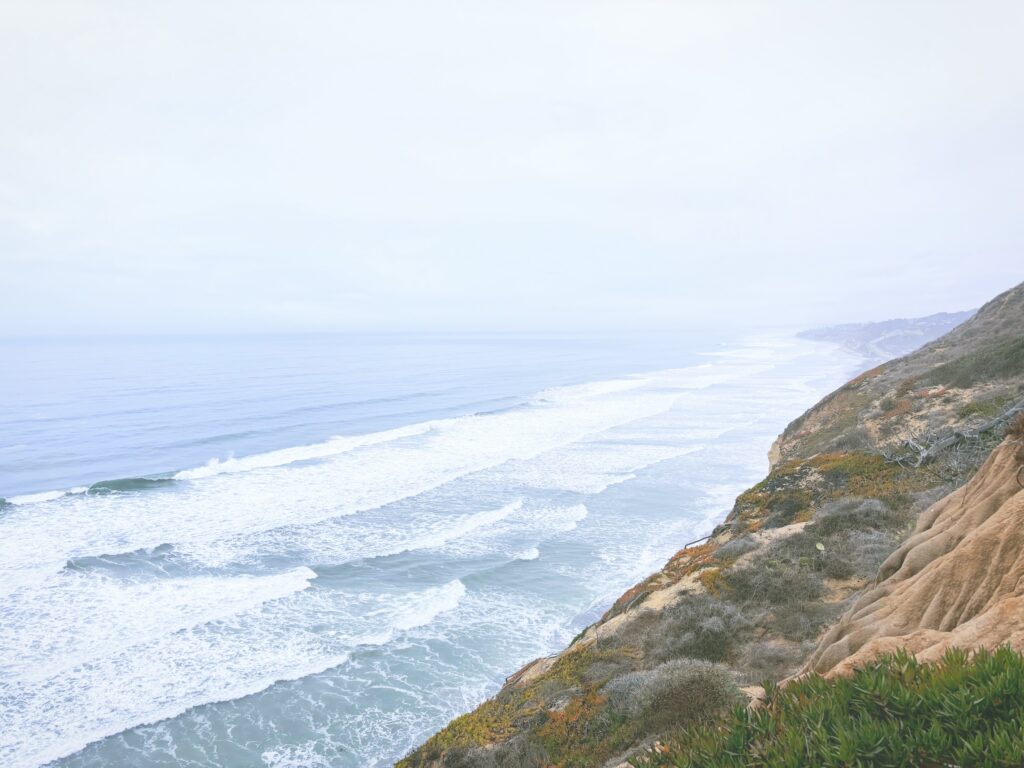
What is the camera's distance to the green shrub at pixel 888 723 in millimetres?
3400

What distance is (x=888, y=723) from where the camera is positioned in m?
3.68

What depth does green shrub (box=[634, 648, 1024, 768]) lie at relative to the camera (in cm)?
340

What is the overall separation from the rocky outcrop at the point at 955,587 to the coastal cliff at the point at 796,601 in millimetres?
17

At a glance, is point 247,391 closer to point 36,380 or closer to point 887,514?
point 36,380

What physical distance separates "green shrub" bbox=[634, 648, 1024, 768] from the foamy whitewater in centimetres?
1295

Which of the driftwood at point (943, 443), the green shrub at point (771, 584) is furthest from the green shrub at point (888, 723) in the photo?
the driftwood at point (943, 443)

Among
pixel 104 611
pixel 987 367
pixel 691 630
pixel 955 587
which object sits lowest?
pixel 104 611

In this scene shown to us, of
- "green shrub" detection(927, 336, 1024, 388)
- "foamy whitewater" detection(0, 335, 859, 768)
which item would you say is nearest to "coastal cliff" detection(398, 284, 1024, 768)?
"green shrub" detection(927, 336, 1024, 388)

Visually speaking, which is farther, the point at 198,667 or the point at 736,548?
the point at 198,667

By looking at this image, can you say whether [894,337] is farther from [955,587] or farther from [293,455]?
[955,587]

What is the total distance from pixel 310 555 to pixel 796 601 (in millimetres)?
20186

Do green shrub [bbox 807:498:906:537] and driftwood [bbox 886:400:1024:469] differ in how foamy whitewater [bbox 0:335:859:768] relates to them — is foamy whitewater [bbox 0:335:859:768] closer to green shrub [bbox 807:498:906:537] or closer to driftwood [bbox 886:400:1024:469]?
green shrub [bbox 807:498:906:537]

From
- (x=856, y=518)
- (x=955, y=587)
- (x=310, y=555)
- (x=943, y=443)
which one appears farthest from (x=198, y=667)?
(x=943, y=443)

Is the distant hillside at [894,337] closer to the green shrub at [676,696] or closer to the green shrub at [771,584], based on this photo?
the green shrub at [771,584]
